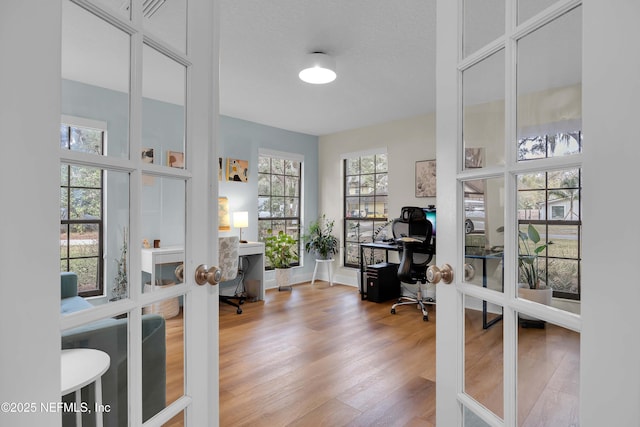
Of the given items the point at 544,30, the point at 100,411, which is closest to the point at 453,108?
the point at 544,30

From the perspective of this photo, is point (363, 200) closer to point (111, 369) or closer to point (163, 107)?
point (163, 107)

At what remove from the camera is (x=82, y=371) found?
796 millimetres

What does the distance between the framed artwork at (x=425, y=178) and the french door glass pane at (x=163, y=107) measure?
3.92m

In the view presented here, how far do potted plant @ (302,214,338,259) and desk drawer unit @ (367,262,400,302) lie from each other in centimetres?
109

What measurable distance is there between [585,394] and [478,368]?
0.38m

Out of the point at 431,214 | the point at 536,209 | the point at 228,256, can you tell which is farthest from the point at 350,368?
the point at 431,214

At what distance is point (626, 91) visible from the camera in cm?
58

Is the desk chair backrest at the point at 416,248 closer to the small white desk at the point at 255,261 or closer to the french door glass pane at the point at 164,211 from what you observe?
the small white desk at the point at 255,261

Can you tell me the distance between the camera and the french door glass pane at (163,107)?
95 cm

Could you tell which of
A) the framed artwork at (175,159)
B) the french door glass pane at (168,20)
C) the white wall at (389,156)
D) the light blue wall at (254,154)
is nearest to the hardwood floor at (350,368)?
the framed artwork at (175,159)

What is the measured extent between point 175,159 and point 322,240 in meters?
4.55

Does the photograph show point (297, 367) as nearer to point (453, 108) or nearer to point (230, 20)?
point (453, 108)

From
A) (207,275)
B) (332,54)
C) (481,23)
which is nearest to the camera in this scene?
(481,23)

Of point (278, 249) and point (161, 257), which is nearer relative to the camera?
point (161, 257)
